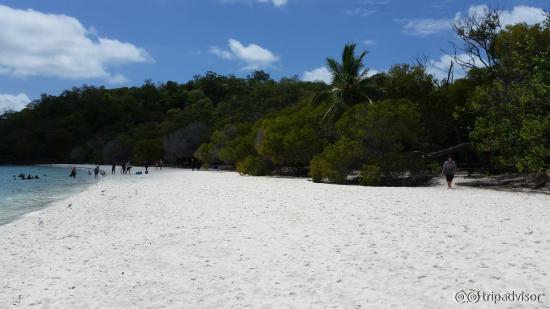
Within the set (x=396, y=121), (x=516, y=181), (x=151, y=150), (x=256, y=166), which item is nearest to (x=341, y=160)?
(x=396, y=121)

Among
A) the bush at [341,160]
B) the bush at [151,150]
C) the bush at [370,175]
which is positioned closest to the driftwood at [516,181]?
the bush at [370,175]

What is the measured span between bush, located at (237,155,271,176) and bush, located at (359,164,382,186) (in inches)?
522

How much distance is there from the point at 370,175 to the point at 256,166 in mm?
14219

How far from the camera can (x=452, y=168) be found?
20109 mm

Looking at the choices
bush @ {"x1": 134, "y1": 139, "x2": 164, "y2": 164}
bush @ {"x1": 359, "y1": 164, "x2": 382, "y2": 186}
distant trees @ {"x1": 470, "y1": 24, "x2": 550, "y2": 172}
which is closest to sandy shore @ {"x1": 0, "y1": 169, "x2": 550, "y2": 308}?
distant trees @ {"x1": 470, "y1": 24, "x2": 550, "y2": 172}

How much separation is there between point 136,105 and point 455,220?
405ft

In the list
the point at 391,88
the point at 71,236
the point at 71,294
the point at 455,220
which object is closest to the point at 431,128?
the point at 391,88

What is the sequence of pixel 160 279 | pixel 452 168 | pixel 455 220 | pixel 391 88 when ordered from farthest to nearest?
1. pixel 391 88
2. pixel 452 168
3. pixel 455 220
4. pixel 160 279

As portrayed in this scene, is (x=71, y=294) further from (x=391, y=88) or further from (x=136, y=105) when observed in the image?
(x=136, y=105)

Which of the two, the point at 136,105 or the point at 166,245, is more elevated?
the point at 136,105

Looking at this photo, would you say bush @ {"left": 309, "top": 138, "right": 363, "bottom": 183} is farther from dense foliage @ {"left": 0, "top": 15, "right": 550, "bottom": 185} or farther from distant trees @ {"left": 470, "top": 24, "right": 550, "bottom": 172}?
distant trees @ {"left": 470, "top": 24, "right": 550, "bottom": 172}

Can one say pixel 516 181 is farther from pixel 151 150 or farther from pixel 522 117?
pixel 151 150

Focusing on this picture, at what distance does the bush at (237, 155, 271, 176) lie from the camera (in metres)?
35.7

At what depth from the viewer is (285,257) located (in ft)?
25.7
